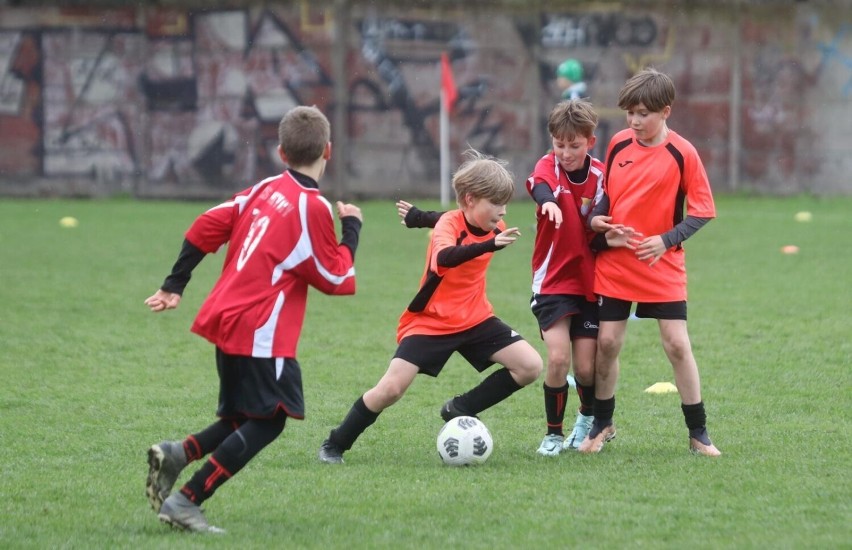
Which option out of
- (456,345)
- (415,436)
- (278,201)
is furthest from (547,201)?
(278,201)

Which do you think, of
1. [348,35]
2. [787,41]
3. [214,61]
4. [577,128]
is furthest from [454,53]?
[577,128]

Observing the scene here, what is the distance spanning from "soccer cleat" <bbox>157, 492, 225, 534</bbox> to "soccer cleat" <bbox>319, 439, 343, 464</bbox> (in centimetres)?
121

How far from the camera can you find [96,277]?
11.9 metres

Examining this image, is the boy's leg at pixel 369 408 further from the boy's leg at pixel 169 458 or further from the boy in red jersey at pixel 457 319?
the boy's leg at pixel 169 458

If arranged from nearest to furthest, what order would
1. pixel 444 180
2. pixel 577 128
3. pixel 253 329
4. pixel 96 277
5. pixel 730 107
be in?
Result: 1. pixel 253 329
2. pixel 577 128
3. pixel 96 277
4. pixel 444 180
5. pixel 730 107

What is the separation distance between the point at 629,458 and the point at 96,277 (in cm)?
762

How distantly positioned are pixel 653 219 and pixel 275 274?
6.20 feet

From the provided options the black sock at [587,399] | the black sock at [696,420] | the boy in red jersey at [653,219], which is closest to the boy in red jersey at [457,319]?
the black sock at [587,399]

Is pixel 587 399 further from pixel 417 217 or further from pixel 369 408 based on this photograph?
pixel 417 217

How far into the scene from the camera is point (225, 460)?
434 centimetres

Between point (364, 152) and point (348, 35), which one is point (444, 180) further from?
point (348, 35)

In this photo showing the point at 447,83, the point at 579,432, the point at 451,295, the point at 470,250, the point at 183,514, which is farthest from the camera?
the point at 447,83

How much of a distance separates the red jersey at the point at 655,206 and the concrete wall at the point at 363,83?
1513cm

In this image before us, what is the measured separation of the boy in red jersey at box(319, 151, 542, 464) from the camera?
5.40 meters
